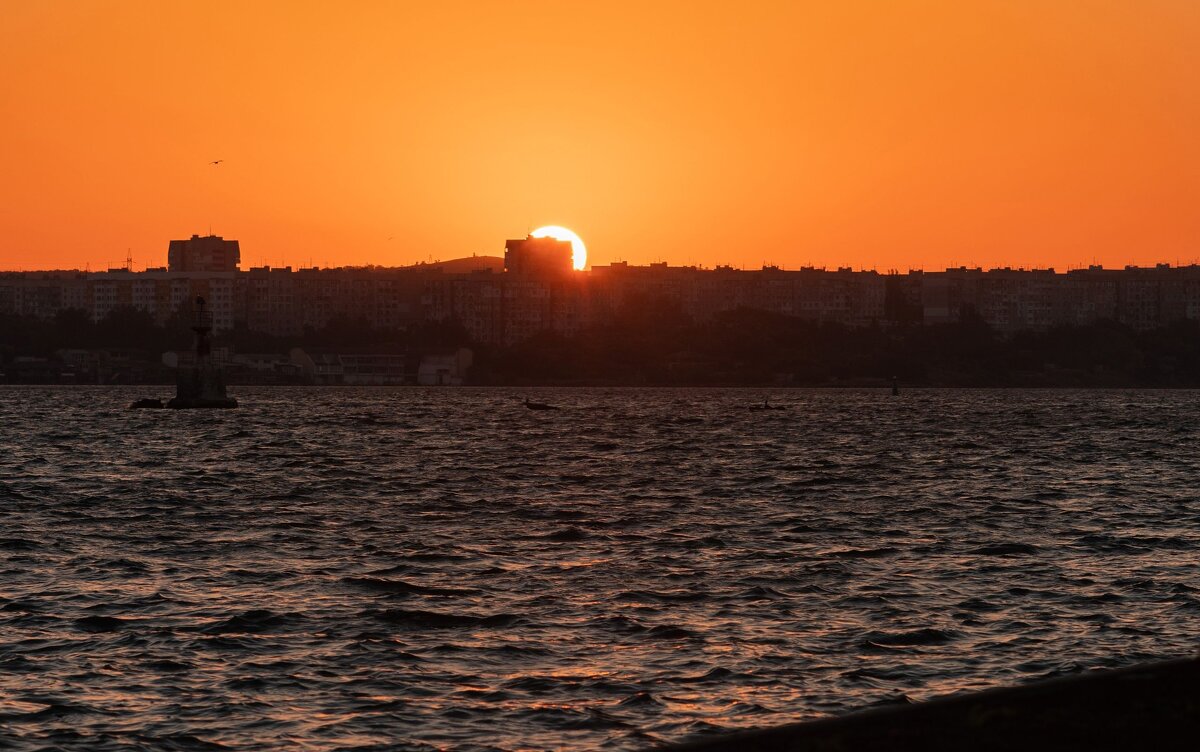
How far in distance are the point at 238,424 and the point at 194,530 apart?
85498 millimetres

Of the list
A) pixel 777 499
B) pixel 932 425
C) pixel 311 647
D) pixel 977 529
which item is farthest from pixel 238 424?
pixel 311 647

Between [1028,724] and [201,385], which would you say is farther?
[201,385]

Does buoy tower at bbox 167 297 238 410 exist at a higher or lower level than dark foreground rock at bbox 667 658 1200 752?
lower

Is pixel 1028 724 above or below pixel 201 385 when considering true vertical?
above

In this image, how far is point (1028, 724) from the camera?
756 cm

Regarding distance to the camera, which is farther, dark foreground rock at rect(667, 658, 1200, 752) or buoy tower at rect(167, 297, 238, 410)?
buoy tower at rect(167, 297, 238, 410)

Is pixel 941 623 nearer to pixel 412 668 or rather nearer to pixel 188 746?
pixel 412 668

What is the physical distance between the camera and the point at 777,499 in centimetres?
4491

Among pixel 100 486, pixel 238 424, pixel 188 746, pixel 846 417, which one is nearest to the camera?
pixel 188 746

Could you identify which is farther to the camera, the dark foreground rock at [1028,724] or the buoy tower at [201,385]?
the buoy tower at [201,385]

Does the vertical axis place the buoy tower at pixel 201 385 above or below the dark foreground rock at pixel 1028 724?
below

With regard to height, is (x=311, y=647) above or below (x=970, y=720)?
below

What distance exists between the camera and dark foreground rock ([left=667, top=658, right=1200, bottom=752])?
728 cm

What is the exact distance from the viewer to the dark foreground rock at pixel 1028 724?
7281 millimetres
